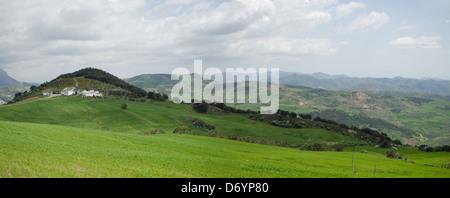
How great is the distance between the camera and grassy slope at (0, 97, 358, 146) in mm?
95688

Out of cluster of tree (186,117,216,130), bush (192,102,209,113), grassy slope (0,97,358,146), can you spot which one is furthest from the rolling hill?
bush (192,102,209,113)

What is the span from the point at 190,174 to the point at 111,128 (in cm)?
8390

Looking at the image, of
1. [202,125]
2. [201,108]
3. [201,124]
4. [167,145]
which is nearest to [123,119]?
[201,124]

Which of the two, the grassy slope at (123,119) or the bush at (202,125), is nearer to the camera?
the grassy slope at (123,119)

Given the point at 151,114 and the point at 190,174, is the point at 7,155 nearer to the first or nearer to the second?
the point at 190,174

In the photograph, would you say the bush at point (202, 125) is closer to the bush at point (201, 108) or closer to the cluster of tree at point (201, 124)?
the cluster of tree at point (201, 124)

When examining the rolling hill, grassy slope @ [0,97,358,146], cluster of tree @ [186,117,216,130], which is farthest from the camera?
cluster of tree @ [186,117,216,130]

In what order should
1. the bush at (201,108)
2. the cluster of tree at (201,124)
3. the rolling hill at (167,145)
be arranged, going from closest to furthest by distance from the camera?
the rolling hill at (167,145) → the cluster of tree at (201,124) → the bush at (201,108)

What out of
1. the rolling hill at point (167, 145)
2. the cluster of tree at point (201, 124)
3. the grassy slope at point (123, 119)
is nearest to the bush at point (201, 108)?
the rolling hill at point (167, 145)

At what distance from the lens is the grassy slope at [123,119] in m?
95.7

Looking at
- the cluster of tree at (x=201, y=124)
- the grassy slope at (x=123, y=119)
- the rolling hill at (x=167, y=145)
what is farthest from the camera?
the cluster of tree at (x=201, y=124)

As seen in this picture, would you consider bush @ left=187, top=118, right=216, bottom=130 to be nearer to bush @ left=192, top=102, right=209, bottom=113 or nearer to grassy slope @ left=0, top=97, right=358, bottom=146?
grassy slope @ left=0, top=97, right=358, bottom=146

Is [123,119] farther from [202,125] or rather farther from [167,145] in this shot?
[167,145]

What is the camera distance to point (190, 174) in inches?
852
